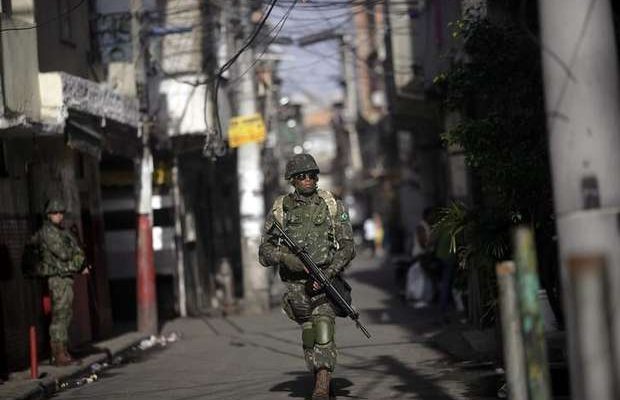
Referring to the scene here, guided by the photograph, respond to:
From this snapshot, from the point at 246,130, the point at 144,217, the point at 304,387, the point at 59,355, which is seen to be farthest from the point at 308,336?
the point at 246,130

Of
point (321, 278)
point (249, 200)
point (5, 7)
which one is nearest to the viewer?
point (321, 278)

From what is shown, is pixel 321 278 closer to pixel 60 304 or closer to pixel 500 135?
pixel 500 135

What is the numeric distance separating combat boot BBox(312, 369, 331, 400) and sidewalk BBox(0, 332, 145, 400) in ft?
11.1

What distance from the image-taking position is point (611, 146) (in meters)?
5.69

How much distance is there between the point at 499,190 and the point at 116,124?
841 cm

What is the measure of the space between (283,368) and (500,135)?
383 cm

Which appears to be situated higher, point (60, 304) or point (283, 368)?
point (60, 304)

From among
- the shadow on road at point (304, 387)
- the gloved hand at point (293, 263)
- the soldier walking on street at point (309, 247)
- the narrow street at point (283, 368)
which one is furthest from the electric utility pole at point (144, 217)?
the gloved hand at point (293, 263)

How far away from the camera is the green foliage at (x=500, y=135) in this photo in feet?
32.7

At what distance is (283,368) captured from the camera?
12.4m

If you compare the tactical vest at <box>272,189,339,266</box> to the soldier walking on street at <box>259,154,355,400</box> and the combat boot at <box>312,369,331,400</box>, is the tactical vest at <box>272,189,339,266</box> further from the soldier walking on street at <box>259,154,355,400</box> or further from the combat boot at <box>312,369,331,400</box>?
the combat boot at <box>312,369,331,400</box>

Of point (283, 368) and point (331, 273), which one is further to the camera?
point (283, 368)

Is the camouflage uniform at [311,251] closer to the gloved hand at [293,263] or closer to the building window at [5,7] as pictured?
the gloved hand at [293,263]

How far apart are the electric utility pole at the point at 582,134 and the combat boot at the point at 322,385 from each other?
3.55 m
